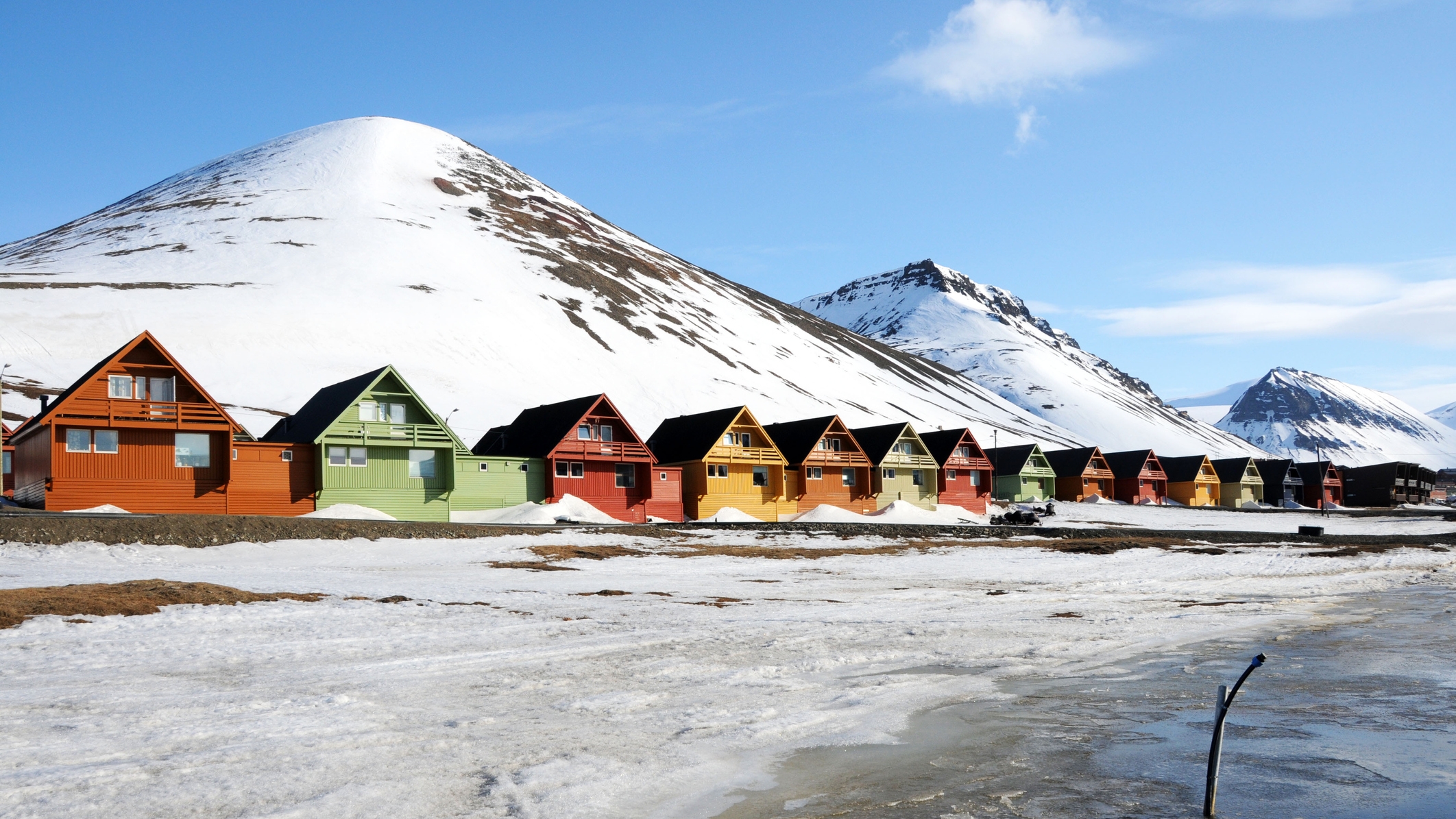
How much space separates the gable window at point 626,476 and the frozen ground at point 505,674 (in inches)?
1149

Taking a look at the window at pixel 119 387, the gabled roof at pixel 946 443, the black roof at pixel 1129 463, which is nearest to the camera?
the window at pixel 119 387

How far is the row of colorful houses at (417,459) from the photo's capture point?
150 ft

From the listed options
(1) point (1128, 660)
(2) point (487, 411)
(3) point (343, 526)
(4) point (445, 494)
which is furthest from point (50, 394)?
(1) point (1128, 660)

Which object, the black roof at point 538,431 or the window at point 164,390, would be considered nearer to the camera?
the window at point 164,390

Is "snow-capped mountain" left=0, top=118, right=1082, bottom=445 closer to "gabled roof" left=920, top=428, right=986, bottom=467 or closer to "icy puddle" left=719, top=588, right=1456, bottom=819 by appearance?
"gabled roof" left=920, top=428, right=986, bottom=467

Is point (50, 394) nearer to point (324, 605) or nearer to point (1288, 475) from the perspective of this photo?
point (324, 605)

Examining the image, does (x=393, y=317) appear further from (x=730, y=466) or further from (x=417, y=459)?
(x=417, y=459)

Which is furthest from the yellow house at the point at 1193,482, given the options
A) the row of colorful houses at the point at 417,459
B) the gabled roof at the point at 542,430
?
the gabled roof at the point at 542,430

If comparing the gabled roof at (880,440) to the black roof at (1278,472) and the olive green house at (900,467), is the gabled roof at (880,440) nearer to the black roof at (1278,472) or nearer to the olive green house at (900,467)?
the olive green house at (900,467)

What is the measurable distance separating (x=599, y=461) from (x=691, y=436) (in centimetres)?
1051

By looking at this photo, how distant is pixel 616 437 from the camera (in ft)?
204

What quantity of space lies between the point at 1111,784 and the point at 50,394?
88.6 metres

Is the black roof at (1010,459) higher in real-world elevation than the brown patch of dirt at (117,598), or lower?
higher

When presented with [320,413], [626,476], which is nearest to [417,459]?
[320,413]
